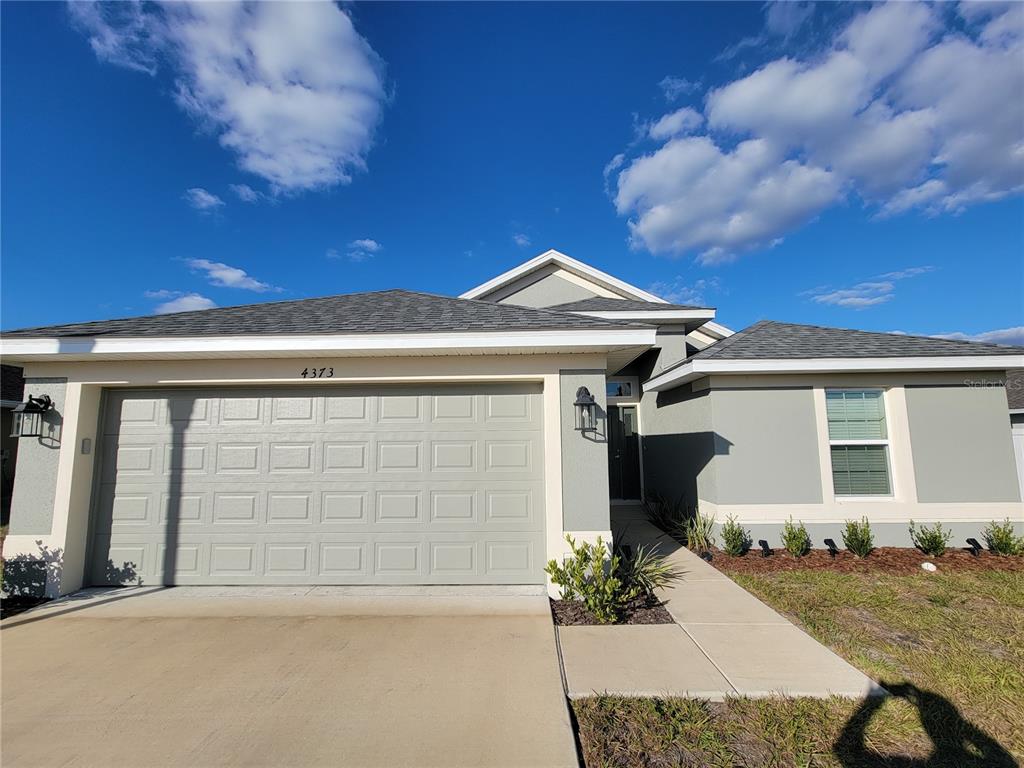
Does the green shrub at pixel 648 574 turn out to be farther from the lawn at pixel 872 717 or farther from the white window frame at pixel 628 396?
the white window frame at pixel 628 396

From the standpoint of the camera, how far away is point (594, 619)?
446 cm

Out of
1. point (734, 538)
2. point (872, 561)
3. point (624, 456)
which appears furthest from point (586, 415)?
point (624, 456)

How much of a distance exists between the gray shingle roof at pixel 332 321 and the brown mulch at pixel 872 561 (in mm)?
4189

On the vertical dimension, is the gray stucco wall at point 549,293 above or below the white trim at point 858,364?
above

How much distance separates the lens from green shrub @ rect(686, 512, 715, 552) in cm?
716

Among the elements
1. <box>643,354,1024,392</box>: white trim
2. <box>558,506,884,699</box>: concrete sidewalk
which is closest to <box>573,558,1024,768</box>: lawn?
<box>558,506,884,699</box>: concrete sidewalk

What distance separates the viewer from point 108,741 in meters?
2.70

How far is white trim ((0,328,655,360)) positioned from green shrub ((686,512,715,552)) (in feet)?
12.9

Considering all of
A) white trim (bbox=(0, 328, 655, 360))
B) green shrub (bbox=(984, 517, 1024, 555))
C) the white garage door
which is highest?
A: white trim (bbox=(0, 328, 655, 360))

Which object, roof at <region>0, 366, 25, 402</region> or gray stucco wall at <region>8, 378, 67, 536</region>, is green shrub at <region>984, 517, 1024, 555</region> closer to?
gray stucco wall at <region>8, 378, 67, 536</region>

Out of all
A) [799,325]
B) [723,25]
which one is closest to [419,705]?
[799,325]

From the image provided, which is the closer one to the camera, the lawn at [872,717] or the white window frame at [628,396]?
the lawn at [872,717]

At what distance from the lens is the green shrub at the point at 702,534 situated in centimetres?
716

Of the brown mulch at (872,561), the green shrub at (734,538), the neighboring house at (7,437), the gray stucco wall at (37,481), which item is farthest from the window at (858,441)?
the neighboring house at (7,437)
